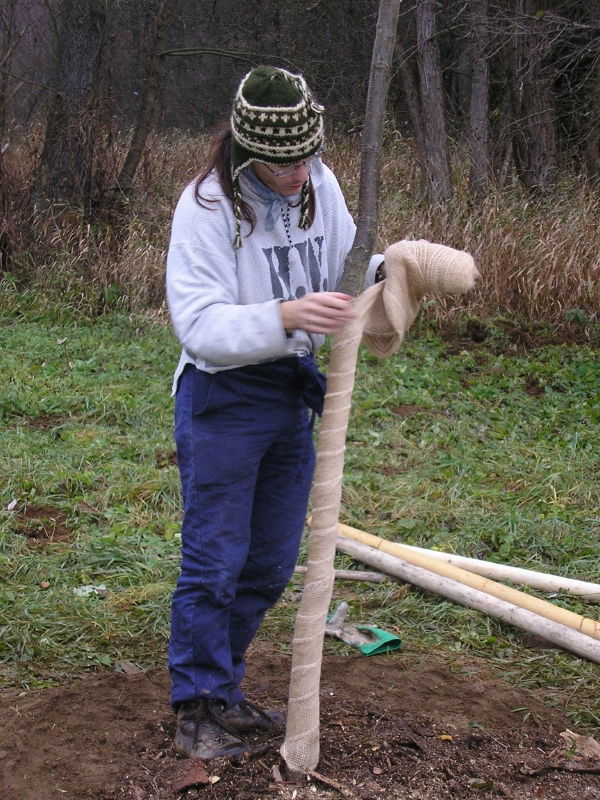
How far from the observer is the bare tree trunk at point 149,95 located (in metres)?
9.48

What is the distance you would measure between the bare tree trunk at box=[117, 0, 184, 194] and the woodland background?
2cm

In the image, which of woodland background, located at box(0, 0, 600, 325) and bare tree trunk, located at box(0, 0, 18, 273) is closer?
woodland background, located at box(0, 0, 600, 325)

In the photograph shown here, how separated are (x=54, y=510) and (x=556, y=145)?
7280 millimetres

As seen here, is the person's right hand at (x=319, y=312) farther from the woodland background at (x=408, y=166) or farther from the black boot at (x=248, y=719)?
the woodland background at (x=408, y=166)

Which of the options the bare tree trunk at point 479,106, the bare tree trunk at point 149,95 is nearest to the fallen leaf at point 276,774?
the bare tree trunk at point 479,106

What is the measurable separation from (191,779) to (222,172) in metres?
1.68

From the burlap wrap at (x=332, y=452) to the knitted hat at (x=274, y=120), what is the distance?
45cm

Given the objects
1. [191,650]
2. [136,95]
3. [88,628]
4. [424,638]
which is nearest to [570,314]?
[424,638]

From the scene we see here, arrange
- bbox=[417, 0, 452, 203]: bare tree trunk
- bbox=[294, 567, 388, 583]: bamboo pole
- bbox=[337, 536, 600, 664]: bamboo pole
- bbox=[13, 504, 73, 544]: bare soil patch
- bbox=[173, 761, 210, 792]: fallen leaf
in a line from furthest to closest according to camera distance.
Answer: bbox=[417, 0, 452, 203]: bare tree trunk < bbox=[13, 504, 73, 544]: bare soil patch < bbox=[294, 567, 388, 583]: bamboo pole < bbox=[337, 536, 600, 664]: bamboo pole < bbox=[173, 761, 210, 792]: fallen leaf

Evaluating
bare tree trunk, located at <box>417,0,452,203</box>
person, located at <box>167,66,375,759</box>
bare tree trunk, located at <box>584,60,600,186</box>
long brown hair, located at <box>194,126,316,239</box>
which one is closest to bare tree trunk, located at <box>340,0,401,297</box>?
person, located at <box>167,66,375,759</box>

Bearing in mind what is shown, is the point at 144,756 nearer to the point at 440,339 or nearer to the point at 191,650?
the point at 191,650

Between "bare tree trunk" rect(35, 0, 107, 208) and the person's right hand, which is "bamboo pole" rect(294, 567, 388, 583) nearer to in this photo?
the person's right hand

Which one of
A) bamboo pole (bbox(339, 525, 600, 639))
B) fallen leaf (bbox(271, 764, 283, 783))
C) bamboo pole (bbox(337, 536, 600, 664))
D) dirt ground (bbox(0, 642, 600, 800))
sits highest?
bamboo pole (bbox(339, 525, 600, 639))

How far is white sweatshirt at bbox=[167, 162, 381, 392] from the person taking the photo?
223 centimetres
